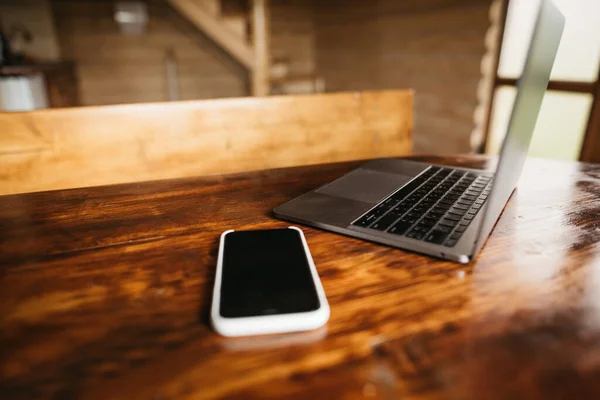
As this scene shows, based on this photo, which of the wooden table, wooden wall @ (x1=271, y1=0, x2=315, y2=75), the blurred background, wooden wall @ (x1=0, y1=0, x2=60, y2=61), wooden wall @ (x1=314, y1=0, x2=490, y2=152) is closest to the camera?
the wooden table

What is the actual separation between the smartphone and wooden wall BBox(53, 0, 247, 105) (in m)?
3.57

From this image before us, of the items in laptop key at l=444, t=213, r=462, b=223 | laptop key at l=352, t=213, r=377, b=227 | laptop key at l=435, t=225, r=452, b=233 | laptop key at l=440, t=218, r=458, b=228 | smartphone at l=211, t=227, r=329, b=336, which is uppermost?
laptop key at l=444, t=213, r=462, b=223

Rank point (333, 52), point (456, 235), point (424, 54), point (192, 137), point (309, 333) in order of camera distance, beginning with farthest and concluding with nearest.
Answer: point (333, 52) < point (424, 54) < point (192, 137) < point (456, 235) < point (309, 333)

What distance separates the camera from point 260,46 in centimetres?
274

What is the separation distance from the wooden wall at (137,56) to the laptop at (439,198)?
3344 millimetres

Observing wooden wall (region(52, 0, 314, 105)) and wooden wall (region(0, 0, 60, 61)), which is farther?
wooden wall (region(52, 0, 314, 105))

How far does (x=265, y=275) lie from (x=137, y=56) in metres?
3.70

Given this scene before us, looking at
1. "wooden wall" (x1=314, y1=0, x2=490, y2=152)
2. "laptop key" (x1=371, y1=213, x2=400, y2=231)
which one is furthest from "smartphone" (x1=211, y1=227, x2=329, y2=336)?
"wooden wall" (x1=314, y1=0, x2=490, y2=152)

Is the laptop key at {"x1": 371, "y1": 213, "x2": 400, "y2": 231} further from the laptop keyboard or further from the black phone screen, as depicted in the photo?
the black phone screen

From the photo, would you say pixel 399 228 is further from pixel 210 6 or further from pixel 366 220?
pixel 210 6

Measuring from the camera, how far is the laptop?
437mm

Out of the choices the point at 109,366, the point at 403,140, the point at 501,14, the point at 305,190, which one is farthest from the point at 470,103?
the point at 109,366

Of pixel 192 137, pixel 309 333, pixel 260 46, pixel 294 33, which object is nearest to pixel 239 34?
pixel 260 46

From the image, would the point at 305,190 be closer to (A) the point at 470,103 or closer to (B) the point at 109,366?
(B) the point at 109,366
